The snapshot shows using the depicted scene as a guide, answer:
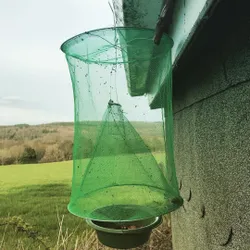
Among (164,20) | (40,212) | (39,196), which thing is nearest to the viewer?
(164,20)

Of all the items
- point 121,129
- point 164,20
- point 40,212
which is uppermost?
point 164,20

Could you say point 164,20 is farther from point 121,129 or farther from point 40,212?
point 40,212

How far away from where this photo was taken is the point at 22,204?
6.59m

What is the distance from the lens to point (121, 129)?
148 centimetres

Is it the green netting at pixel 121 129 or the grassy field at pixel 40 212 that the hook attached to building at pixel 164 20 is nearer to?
the green netting at pixel 121 129

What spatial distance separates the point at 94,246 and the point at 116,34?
2652mm

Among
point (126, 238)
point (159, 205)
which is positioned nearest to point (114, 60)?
point (159, 205)

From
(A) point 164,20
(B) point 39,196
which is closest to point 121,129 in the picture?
(A) point 164,20

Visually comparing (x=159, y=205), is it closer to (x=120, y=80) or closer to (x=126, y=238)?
(x=126, y=238)

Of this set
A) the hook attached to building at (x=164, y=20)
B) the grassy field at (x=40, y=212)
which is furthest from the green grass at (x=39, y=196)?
the hook attached to building at (x=164, y=20)

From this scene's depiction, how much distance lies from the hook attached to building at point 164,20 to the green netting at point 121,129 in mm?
52

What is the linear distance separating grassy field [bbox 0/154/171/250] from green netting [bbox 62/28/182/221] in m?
0.13

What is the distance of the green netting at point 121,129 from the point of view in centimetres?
133

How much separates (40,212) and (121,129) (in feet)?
16.8
